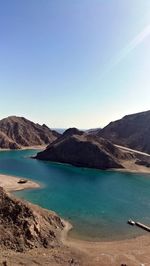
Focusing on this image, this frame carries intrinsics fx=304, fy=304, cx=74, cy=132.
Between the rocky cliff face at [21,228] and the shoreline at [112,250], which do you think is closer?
the rocky cliff face at [21,228]

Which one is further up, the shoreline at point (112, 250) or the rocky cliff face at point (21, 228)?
the rocky cliff face at point (21, 228)

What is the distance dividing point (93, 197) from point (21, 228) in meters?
50.5

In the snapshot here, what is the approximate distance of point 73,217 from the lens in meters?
78.9

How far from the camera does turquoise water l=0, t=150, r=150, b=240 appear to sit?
239ft

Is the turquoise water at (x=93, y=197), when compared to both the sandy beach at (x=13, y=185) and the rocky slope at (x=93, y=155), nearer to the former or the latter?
the sandy beach at (x=13, y=185)

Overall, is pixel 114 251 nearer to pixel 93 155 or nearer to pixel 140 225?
pixel 140 225

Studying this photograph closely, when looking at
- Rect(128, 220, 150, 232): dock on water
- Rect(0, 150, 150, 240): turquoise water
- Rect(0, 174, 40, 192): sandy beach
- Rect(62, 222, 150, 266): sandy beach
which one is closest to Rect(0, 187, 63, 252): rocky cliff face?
Rect(62, 222, 150, 266): sandy beach

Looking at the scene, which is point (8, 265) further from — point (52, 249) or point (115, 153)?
point (115, 153)

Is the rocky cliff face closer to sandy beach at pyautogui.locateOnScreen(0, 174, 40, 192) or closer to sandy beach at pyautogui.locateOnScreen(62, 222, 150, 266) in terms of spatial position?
sandy beach at pyautogui.locateOnScreen(62, 222, 150, 266)

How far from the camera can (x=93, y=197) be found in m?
104

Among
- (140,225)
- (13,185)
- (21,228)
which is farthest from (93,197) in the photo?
(21,228)

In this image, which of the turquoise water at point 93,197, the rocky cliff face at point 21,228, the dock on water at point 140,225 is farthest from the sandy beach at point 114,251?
the rocky cliff face at point 21,228

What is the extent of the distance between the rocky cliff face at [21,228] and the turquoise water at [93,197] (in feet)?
31.5

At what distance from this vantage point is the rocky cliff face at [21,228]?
53.2 metres
